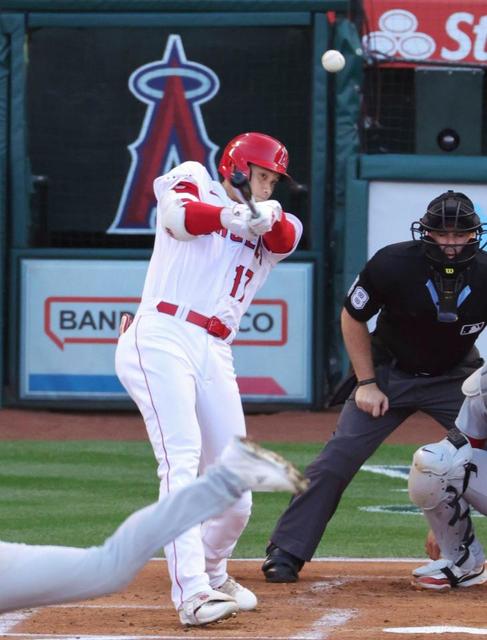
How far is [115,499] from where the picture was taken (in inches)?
336

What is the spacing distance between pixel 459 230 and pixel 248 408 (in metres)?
7.31

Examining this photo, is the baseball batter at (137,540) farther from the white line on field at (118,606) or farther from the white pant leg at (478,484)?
the white pant leg at (478,484)

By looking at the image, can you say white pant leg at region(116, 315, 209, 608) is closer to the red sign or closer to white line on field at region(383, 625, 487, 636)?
white line on field at region(383, 625, 487, 636)

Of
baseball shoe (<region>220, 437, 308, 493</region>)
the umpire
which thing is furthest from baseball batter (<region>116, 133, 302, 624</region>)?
baseball shoe (<region>220, 437, 308, 493</region>)

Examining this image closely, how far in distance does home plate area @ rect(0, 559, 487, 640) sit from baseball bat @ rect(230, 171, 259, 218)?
4.56 feet

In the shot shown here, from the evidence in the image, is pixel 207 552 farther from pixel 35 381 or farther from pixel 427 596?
pixel 35 381

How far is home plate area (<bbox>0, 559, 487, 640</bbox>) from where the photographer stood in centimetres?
496

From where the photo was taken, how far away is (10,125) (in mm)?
13156

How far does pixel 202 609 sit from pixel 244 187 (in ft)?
4.59

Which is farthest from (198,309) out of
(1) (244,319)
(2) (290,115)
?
(2) (290,115)

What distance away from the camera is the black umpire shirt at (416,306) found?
6051 mm

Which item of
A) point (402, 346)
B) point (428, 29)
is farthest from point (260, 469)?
point (428, 29)

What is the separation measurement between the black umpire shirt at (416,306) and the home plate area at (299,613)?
92cm

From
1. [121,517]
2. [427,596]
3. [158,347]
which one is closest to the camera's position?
[158,347]
